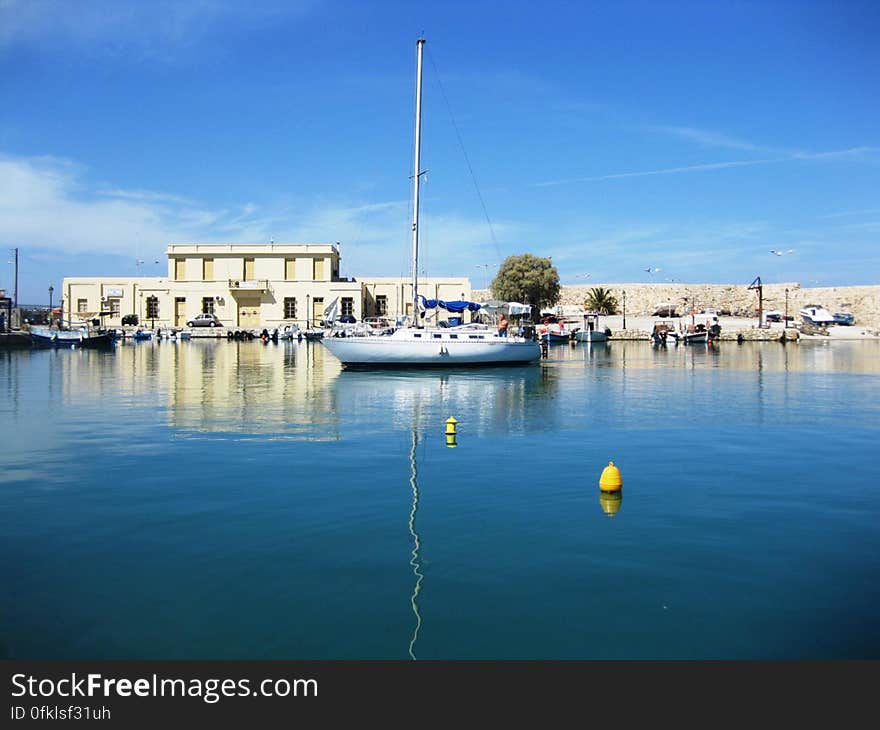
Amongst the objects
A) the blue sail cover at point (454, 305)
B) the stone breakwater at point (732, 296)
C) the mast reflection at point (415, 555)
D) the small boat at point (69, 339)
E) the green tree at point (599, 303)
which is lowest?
the mast reflection at point (415, 555)

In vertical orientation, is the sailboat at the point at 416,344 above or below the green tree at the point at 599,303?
below

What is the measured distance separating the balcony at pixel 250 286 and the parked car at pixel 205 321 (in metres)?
4.11

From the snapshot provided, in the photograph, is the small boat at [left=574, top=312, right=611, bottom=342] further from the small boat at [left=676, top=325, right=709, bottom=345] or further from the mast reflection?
the mast reflection

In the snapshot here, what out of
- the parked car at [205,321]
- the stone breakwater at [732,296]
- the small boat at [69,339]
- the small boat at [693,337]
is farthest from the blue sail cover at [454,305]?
the stone breakwater at [732,296]

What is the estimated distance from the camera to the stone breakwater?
153875mm

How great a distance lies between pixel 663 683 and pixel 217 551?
5746 millimetres

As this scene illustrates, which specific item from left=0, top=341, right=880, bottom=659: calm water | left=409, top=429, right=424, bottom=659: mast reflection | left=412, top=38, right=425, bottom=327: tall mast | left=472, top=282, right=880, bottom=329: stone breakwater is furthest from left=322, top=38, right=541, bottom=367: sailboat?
left=472, top=282, right=880, bottom=329: stone breakwater

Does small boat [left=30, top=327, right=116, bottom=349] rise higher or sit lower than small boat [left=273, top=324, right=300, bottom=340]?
lower

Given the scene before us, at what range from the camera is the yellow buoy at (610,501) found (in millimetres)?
12031

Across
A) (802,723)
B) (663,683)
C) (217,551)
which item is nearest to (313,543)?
(217,551)

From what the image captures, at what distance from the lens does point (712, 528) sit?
11.1 m

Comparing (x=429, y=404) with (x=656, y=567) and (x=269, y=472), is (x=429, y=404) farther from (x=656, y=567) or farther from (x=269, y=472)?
(x=656, y=567)

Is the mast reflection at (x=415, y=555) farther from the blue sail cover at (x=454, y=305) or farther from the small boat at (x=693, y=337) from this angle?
the small boat at (x=693, y=337)

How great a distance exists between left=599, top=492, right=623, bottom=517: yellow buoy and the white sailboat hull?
29.6m
